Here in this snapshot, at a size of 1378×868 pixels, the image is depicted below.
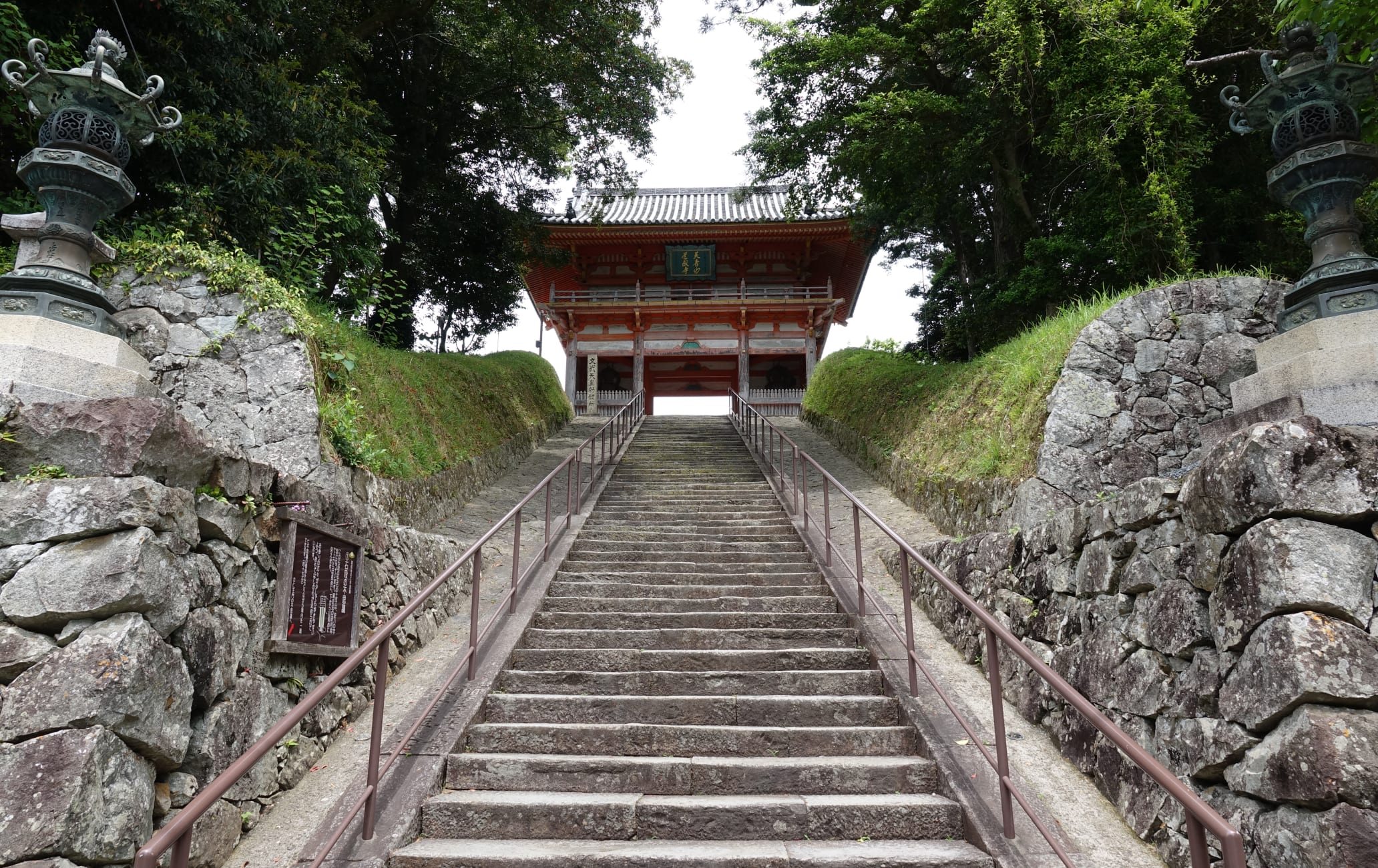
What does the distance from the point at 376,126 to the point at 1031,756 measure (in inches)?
398

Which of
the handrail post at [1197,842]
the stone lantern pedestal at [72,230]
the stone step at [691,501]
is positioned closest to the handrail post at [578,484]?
the stone step at [691,501]

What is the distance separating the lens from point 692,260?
19672 mm

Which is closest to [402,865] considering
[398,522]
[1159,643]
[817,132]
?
[1159,643]

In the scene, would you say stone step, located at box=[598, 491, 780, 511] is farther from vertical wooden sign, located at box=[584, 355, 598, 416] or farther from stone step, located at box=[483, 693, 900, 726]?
vertical wooden sign, located at box=[584, 355, 598, 416]

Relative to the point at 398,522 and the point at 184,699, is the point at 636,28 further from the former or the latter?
the point at 184,699

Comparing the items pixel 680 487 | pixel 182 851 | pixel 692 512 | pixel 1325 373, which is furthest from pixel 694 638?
pixel 680 487

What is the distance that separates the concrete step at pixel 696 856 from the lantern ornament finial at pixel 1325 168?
10.4 ft

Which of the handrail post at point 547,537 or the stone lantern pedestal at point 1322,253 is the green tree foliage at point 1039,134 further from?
the handrail post at point 547,537

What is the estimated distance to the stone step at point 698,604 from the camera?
5117 millimetres

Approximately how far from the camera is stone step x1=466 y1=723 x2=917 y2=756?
11.5 ft

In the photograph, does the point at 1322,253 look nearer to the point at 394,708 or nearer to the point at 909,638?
the point at 909,638

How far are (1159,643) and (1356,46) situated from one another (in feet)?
19.3

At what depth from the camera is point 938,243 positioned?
18.8m

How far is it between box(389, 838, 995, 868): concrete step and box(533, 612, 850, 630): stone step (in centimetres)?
201
